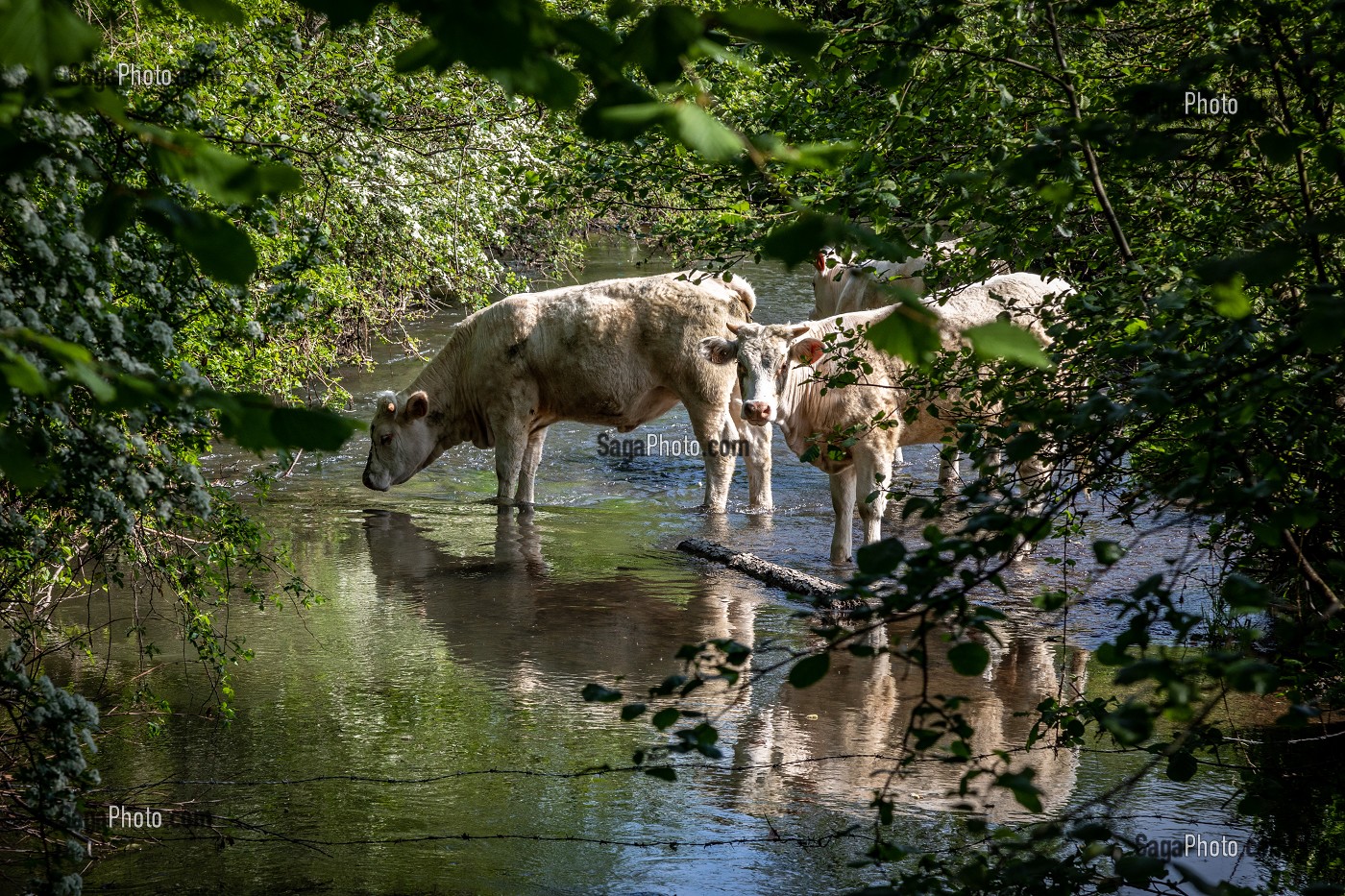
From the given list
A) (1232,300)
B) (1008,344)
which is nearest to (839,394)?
(1232,300)

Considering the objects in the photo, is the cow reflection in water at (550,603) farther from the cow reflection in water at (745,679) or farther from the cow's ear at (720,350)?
the cow's ear at (720,350)

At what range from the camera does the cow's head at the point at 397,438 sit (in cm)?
1288

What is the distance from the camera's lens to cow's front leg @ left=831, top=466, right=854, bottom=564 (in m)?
10.3

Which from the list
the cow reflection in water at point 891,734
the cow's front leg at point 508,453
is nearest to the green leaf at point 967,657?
the cow reflection in water at point 891,734

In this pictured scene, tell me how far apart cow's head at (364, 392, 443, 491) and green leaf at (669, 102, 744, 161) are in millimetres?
11241

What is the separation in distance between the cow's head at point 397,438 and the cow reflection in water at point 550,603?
1.08 meters

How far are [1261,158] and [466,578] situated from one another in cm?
664

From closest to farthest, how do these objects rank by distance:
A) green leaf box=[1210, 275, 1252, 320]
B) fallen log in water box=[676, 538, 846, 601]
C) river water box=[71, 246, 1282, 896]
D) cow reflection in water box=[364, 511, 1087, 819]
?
green leaf box=[1210, 275, 1252, 320], river water box=[71, 246, 1282, 896], cow reflection in water box=[364, 511, 1087, 819], fallen log in water box=[676, 538, 846, 601]

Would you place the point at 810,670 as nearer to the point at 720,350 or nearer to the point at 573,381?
the point at 720,350

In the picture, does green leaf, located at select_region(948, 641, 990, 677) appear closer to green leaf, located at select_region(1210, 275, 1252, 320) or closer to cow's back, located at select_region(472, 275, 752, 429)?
green leaf, located at select_region(1210, 275, 1252, 320)

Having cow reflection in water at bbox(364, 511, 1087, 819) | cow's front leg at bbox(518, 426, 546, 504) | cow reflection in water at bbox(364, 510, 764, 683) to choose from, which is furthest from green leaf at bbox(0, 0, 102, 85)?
cow's front leg at bbox(518, 426, 546, 504)

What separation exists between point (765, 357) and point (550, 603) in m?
2.74

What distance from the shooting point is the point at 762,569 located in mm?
9680

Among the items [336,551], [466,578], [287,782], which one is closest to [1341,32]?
[287,782]
